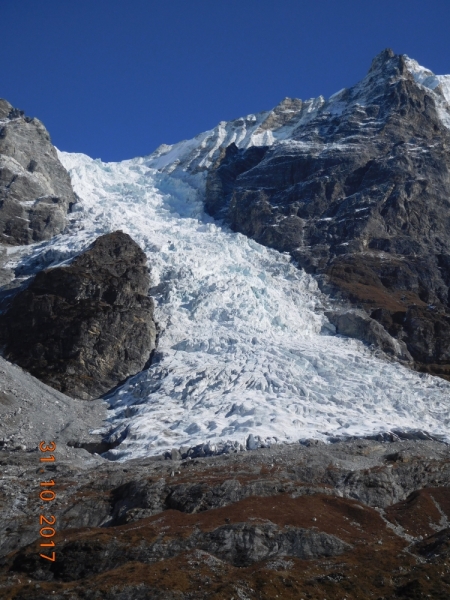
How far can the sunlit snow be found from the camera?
3263 inches

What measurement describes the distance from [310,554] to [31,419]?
4264cm

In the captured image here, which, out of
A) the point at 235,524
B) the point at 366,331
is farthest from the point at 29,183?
the point at 235,524

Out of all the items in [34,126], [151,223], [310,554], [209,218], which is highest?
[34,126]

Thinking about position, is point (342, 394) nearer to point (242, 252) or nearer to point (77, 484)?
point (77, 484)

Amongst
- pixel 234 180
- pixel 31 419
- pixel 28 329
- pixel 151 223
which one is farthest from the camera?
pixel 234 180

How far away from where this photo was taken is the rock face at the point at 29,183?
5812 inches

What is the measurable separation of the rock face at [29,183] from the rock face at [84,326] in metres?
28.9

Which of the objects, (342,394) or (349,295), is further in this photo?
(349,295)

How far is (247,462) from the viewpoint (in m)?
67.2

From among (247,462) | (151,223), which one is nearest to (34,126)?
(151,223)

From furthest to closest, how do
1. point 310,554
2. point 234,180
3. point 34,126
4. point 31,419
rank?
point 234,180, point 34,126, point 31,419, point 310,554
